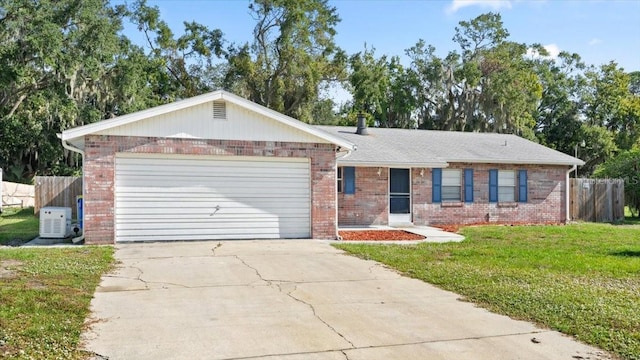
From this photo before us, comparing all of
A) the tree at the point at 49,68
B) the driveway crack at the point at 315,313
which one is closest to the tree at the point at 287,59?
the tree at the point at 49,68

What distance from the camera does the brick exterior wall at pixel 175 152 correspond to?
12.2 meters

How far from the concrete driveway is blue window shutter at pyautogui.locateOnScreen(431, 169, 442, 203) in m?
9.71

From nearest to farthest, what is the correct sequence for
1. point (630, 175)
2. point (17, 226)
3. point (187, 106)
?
1. point (187, 106)
2. point (17, 226)
3. point (630, 175)

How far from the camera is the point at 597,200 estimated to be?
22.0 meters

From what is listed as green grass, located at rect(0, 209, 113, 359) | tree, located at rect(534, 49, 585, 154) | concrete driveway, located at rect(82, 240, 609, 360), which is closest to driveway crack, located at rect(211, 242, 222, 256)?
concrete driveway, located at rect(82, 240, 609, 360)

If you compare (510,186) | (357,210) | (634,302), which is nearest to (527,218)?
(510,186)

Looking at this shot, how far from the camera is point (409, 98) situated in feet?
129

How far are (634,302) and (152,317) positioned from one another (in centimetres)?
593

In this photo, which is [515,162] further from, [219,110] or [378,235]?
[219,110]

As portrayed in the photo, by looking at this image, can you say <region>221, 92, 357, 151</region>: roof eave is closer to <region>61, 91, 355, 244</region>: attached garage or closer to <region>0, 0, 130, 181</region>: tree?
<region>61, 91, 355, 244</region>: attached garage

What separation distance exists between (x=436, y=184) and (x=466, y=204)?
1.43 m

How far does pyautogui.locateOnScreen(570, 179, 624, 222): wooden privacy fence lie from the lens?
2158 cm

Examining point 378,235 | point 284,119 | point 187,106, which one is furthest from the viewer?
point 378,235

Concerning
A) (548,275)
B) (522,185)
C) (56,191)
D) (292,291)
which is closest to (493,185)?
(522,185)
